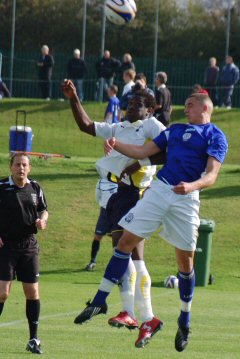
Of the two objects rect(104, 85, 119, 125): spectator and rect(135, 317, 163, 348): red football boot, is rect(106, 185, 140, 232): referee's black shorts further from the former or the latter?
rect(104, 85, 119, 125): spectator

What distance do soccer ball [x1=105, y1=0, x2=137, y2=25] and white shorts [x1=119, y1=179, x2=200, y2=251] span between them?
54.0 feet

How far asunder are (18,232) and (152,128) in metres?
1.82

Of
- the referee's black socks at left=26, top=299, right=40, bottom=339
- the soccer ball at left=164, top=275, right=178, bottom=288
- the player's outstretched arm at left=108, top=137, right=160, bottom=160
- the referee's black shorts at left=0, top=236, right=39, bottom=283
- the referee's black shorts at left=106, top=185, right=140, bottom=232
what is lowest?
the soccer ball at left=164, top=275, right=178, bottom=288

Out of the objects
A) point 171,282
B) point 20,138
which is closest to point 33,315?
point 171,282

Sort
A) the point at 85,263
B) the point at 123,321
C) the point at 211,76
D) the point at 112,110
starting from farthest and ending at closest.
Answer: the point at 211,76 → the point at 112,110 → the point at 85,263 → the point at 123,321

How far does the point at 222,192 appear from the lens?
2422 centimetres

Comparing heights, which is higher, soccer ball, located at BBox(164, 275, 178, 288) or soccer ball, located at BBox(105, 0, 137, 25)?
soccer ball, located at BBox(105, 0, 137, 25)

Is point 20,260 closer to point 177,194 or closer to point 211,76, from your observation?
point 177,194

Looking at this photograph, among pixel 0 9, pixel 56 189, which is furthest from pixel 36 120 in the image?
pixel 0 9

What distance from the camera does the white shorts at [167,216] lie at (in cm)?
1065

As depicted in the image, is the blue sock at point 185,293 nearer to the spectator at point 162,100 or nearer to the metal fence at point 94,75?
the spectator at point 162,100

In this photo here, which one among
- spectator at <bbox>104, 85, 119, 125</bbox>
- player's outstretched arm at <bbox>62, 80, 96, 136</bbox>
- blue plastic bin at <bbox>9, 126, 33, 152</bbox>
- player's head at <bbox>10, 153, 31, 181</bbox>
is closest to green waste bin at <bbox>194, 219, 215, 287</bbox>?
spectator at <bbox>104, 85, 119, 125</bbox>

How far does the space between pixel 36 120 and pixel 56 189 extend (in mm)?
9699

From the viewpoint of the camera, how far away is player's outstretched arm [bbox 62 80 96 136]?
10.6m
